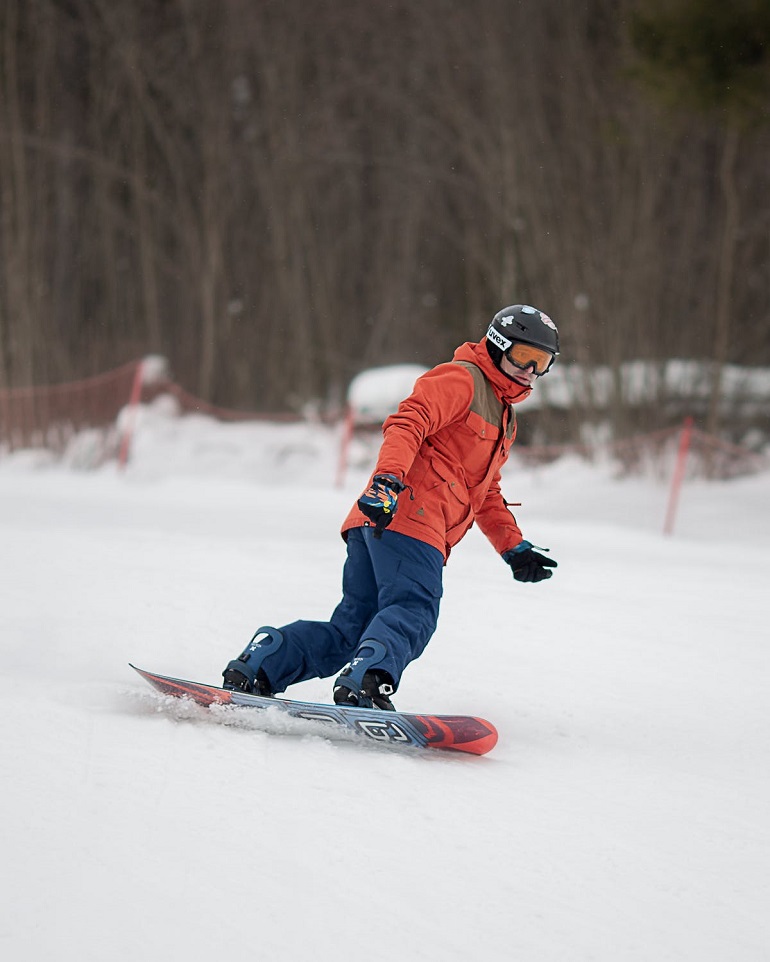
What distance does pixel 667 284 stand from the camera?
13.9m

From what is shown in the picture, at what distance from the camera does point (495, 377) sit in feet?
12.7

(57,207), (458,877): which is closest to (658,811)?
(458,877)

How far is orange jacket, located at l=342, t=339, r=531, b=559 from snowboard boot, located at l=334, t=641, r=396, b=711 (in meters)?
0.42

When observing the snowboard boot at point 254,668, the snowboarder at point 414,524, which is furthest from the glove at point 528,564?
the snowboard boot at point 254,668

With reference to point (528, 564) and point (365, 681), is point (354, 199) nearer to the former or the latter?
point (528, 564)

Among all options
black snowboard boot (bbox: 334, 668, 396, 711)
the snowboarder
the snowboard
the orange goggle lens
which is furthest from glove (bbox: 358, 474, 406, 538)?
the orange goggle lens

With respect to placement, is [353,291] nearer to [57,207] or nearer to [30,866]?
[57,207]

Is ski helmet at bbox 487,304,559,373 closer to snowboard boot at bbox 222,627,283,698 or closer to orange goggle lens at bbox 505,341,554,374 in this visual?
orange goggle lens at bbox 505,341,554,374

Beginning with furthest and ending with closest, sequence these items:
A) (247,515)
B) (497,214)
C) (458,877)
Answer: (497,214) → (247,515) → (458,877)

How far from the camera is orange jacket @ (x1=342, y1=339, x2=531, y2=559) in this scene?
11.8 feet

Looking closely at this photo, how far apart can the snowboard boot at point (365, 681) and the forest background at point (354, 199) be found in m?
10.2

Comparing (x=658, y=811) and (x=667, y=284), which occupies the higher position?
(x=667, y=284)

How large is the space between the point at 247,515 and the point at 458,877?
7694mm

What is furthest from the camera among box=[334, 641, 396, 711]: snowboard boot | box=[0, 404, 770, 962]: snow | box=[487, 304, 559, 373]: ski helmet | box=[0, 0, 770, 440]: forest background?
box=[0, 0, 770, 440]: forest background
